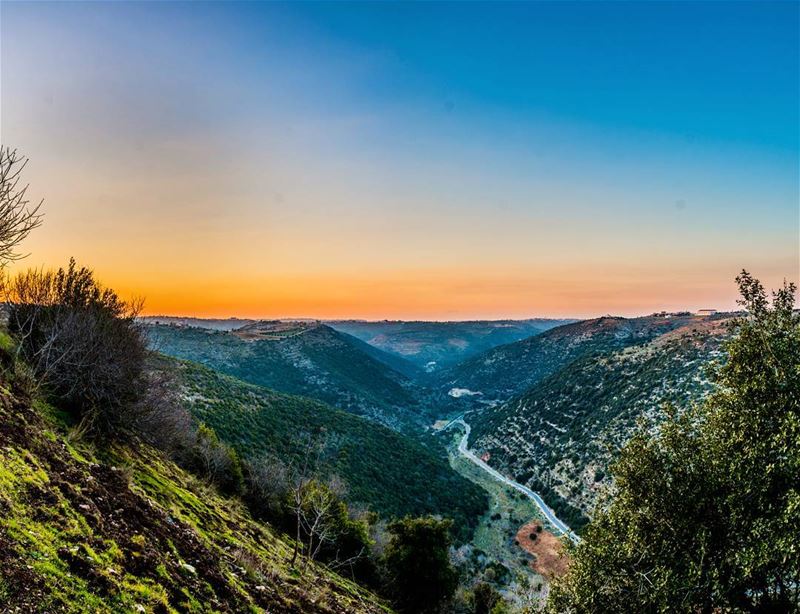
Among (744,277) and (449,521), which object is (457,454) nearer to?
(449,521)

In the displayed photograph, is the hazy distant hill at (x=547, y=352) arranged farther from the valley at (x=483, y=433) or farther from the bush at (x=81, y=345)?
the bush at (x=81, y=345)

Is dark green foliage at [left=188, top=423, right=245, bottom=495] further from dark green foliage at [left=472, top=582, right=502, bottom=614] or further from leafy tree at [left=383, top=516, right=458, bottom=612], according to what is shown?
dark green foliage at [left=472, top=582, right=502, bottom=614]

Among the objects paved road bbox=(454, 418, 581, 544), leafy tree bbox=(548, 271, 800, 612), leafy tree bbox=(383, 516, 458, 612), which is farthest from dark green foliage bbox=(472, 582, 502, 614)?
leafy tree bbox=(548, 271, 800, 612)

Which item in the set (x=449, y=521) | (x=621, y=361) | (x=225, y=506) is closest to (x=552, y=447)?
(x=621, y=361)

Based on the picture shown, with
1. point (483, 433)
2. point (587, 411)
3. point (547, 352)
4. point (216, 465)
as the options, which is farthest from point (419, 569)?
point (547, 352)

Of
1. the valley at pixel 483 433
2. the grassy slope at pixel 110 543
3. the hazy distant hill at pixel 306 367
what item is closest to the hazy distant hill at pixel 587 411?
the valley at pixel 483 433
